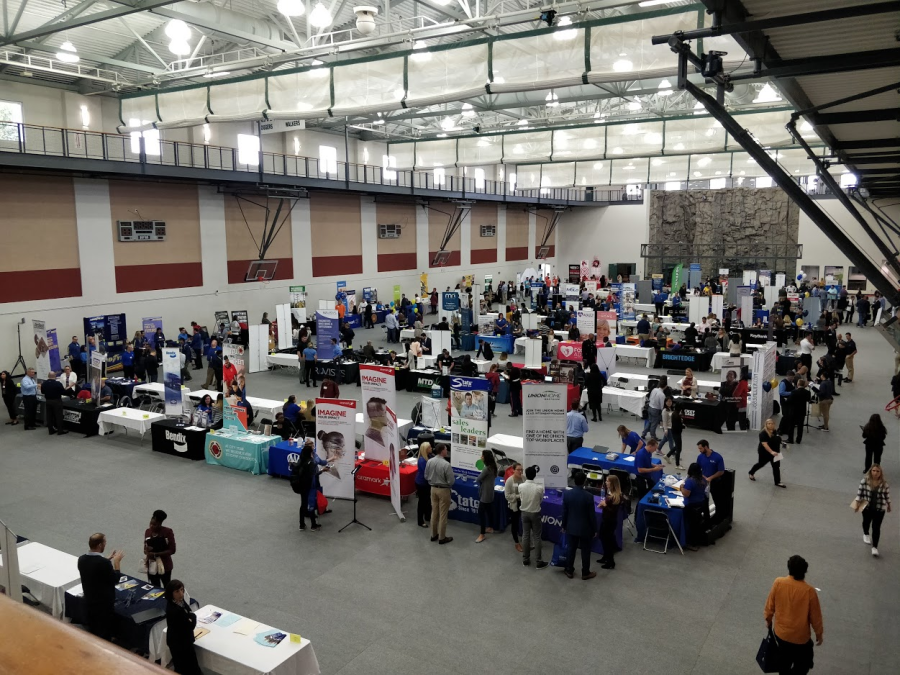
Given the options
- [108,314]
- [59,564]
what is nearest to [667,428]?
[59,564]

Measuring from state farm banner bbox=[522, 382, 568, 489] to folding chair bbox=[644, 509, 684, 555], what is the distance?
4.68 ft

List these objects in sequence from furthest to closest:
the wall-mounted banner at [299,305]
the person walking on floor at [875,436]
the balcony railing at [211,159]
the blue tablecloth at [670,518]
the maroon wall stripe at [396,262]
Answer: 1. the maroon wall stripe at [396,262]
2. the wall-mounted banner at [299,305]
3. the balcony railing at [211,159]
4. the person walking on floor at [875,436]
5. the blue tablecloth at [670,518]

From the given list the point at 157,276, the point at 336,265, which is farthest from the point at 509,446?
the point at 336,265

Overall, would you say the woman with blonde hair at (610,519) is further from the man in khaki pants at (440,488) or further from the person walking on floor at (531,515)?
the man in khaki pants at (440,488)

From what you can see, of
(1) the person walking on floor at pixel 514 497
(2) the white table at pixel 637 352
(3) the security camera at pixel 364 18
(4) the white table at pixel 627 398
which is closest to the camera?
(1) the person walking on floor at pixel 514 497

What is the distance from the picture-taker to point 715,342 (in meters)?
21.2

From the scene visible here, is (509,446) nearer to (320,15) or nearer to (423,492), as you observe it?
(423,492)

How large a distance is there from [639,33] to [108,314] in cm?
1933

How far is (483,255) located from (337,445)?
34.2m

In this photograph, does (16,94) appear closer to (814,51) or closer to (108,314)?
(108,314)

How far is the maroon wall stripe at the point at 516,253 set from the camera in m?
46.9

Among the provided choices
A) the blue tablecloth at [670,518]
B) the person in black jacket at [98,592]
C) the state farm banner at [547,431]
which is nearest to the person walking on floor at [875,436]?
the blue tablecloth at [670,518]

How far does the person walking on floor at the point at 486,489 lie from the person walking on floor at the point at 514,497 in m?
0.25

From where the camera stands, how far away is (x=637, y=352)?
21672 millimetres
